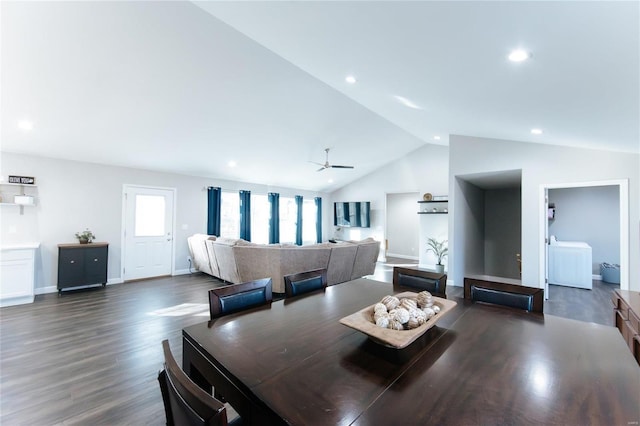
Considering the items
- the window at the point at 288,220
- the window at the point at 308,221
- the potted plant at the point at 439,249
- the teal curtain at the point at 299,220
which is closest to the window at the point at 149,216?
the window at the point at 288,220

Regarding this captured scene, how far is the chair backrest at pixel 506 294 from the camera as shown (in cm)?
161

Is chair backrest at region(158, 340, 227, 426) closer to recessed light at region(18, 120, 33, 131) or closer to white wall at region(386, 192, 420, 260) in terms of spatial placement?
recessed light at region(18, 120, 33, 131)

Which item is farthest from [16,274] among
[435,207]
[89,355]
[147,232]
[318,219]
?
[435,207]

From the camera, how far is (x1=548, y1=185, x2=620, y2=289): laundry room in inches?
208

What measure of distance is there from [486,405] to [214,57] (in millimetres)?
4124

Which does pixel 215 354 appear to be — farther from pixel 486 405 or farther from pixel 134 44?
pixel 134 44

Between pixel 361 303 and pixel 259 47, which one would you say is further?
pixel 259 47

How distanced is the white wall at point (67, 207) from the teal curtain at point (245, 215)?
5.66ft

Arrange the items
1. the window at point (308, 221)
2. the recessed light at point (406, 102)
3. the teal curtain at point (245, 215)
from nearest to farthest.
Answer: the recessed light at point (406, 102) → the teal curtain at point (245, 215) → the window at point (308, 221)

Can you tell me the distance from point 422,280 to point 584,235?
654cm

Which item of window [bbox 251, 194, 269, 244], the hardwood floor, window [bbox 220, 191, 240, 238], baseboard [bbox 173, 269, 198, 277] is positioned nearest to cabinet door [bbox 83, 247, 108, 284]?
the hardwood floor

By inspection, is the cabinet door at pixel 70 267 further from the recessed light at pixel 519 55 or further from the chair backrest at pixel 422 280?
the recessed light at pixel 519 55

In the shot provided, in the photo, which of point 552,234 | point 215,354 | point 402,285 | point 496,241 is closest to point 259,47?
point 402,285

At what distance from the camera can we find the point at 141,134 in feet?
15.5
